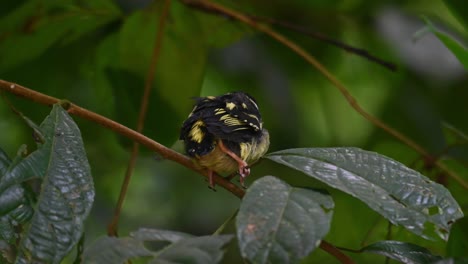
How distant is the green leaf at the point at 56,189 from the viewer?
966mm

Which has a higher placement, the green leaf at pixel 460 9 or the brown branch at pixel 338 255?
the green leaf at pixel 460 9

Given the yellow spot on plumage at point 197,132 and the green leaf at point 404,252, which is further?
the yellow spot on plumage at point 197,132

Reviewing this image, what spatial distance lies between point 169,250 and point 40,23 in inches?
48.5

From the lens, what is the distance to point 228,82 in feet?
9.02

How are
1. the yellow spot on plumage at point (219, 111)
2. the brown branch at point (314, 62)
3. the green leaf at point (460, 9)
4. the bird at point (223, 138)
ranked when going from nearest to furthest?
1. the bird at point (223, 138)
2. the yellow spot on plumage at point (219, 111)
3. the green leaf at point (460, 9)
4. the brown branch at point (314, 62)

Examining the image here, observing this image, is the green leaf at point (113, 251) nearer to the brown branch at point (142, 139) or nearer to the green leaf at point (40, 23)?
the brown branch at point (142, 139)

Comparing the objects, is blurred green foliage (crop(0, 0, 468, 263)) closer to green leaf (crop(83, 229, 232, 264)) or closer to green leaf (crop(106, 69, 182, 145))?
green leaf (crop(106, 69, 182, 145))

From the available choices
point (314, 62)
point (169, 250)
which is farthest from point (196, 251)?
point (314, 62)

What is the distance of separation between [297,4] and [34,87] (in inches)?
36.4

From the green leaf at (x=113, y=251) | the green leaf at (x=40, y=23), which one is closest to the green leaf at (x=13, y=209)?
the green leaf at (x=113, y=251)

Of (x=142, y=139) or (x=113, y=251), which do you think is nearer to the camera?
(x=113, y=251)

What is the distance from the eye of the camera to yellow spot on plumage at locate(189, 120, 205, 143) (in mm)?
1317

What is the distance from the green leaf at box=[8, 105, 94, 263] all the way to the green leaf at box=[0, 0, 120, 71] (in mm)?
885

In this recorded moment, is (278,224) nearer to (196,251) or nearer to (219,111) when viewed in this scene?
(196,251)
